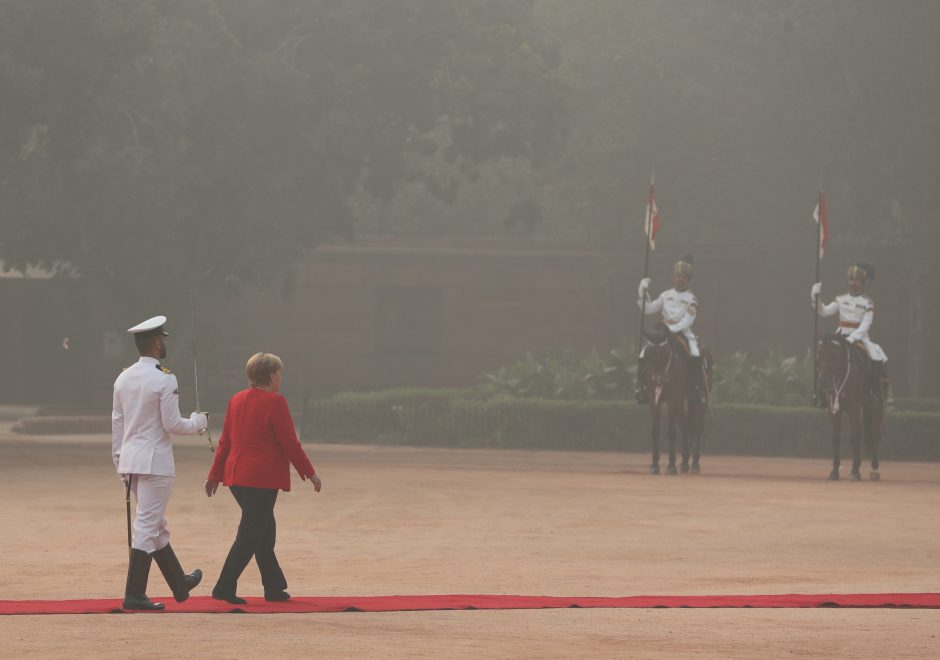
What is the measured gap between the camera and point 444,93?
3538 centimetres

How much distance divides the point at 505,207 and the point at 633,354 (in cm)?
3251

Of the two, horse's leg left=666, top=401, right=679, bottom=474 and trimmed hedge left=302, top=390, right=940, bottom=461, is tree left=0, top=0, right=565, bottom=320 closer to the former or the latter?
trimmed hedge left=302, top=390, right=940, bottom=461

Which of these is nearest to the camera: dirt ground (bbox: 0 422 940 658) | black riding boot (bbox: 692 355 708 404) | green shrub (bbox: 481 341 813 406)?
dirt ground (bbox: 0 422 940 658)

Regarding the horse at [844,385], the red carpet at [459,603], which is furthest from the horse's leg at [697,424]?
the red carpet at [459,603]

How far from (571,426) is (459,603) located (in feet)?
62.9

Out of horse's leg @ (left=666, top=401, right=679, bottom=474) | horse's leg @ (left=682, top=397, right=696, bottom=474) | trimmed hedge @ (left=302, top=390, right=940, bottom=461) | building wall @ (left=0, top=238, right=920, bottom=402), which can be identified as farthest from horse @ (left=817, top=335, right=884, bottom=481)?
building wall @ (left=0, top=238, right=920, bottom=402)

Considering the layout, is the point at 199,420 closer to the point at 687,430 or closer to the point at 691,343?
the point at 691,343

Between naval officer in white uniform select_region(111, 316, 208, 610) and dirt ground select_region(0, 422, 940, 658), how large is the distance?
1.81 ft

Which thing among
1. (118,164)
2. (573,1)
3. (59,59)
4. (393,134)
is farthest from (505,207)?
(59,59)

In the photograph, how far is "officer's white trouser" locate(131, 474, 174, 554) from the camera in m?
11.0

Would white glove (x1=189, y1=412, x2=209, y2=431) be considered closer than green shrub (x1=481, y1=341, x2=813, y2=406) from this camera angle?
Yes

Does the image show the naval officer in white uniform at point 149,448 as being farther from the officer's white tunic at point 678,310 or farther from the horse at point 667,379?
the officer's white tunic at point 678,310

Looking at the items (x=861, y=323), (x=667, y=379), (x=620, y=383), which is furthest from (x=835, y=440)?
(x=620, y=383)

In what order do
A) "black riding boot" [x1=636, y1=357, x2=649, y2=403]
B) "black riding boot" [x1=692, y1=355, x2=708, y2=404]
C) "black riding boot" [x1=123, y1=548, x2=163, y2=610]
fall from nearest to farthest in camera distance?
"black riding boot" [x1=123, y1=548, x2=163, y2=610], "black riding boot" [x1=636, y1=357, x2=649, y2=403], "black riding boot" [x1=692, y1=355, x2=708, y2=404]
